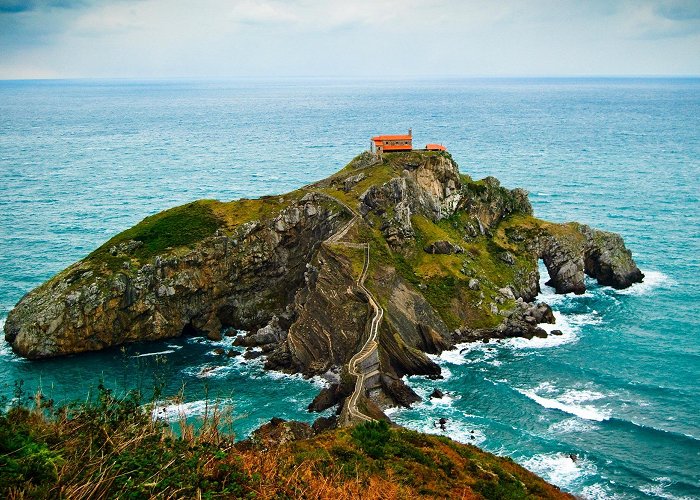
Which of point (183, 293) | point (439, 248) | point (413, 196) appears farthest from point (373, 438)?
point (413, 196)

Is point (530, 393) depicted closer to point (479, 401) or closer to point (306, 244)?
point (479, 401)

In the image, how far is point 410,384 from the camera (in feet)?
237

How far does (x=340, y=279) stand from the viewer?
269 feet

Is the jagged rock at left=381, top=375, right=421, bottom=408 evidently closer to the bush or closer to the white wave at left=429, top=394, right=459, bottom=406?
the white wave at left=429, top=394, right=459, bottom=406

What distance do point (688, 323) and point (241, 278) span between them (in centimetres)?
6013

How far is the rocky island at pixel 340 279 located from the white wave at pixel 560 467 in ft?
48.7

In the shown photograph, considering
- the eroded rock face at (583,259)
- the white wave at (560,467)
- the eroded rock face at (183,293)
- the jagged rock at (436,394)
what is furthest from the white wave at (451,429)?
the eroded rock face at (583,259)

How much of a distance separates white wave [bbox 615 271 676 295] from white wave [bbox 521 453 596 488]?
153 feet

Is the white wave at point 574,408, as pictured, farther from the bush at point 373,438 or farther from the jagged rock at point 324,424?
the bush at point 373,438

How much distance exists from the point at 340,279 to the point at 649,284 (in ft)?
165

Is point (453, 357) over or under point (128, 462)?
under

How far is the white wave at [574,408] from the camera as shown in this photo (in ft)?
212

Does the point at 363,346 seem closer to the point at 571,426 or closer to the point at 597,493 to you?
the point at 571,426

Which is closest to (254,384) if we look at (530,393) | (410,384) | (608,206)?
(410,384)
